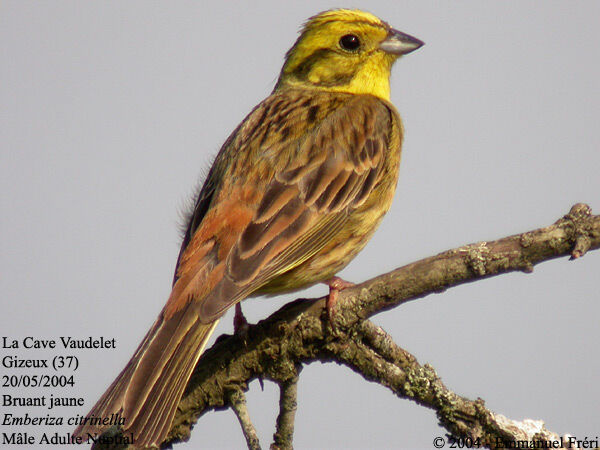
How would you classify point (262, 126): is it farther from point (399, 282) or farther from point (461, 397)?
point (461, 397)

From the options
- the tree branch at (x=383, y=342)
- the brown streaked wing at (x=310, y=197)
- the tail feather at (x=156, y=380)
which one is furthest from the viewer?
the brown streaked wing at (x=310, y=197)

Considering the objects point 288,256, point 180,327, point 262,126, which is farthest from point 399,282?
point 262,126

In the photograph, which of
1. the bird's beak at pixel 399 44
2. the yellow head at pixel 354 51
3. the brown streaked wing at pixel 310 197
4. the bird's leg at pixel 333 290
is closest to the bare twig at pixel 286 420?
the bird's leg at pixel 333 290

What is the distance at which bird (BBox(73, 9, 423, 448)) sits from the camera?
4445mm

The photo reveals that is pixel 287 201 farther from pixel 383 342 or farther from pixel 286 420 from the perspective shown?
pixel 286 420

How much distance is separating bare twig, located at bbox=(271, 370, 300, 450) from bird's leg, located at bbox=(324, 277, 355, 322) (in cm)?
48

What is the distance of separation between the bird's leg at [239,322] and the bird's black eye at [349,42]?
2501 millimetres

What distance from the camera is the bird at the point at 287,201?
445 cm

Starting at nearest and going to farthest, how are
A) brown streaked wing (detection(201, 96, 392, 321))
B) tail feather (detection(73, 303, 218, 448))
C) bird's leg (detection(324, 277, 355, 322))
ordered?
tail feather (detection(73, 303, 218, 448))
bird's leg (detection(324, 277, 355, 322))
brown streaked wing (detection(201, 96, 392, 321))

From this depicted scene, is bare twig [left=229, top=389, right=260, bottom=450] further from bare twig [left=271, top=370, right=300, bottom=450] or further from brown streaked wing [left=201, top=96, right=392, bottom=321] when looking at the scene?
brown streaked wing [left=201, top=96, right=392, bottom=321]

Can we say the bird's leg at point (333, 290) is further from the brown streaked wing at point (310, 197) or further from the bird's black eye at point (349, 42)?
the bird's black eye at point (349, 42)

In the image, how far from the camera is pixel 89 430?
13.7 feet

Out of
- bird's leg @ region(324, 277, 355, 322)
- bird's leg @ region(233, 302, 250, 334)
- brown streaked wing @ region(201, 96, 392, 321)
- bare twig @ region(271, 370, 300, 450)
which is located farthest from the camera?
bird's leg @ region(233, 302, 250, 334)

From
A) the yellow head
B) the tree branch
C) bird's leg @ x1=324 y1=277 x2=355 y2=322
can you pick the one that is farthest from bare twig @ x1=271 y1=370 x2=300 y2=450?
the yellow head
